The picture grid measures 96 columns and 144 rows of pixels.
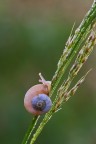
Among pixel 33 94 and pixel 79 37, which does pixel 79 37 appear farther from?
pixel 33 94

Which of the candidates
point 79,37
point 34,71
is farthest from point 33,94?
point 34,71

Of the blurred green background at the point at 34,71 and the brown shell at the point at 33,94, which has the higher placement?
the blurred green background at the point at 34,71

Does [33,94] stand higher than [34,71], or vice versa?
[34,71]

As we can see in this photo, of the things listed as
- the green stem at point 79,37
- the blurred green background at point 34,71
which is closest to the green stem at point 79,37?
the green stem at point 79,37

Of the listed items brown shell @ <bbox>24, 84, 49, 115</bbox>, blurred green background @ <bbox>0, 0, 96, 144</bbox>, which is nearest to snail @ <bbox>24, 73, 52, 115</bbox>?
brown shell @ <bbox>24, 84, 49, 115</bbox>

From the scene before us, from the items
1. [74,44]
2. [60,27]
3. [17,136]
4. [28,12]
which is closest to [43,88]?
[74,44]

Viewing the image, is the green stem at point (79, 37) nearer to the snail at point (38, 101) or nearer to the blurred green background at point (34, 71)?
the snail at point (38, 101)
